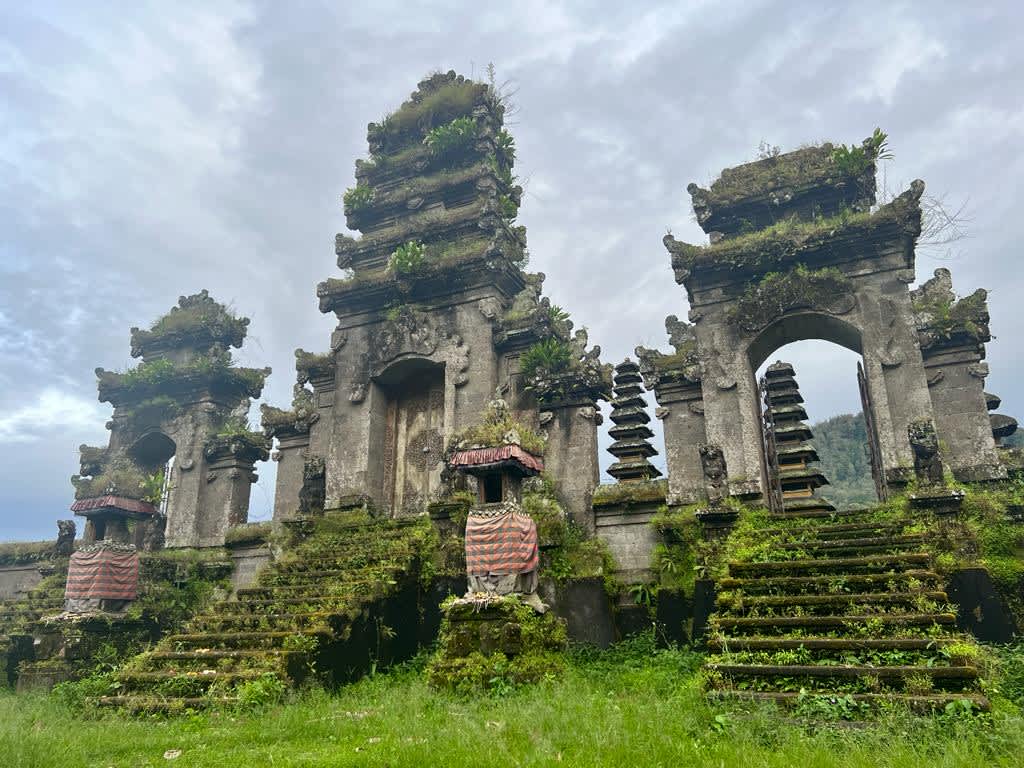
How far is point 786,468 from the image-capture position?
1361 cm

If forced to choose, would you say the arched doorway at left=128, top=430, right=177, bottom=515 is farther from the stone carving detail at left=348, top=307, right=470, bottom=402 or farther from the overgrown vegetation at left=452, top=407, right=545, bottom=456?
the overgrown vegetation at left=452, top=407, right=545, bottom=456

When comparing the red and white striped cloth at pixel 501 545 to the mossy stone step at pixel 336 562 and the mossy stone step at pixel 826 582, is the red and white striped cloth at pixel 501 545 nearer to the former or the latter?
the mossy stone step at pixel 336 562

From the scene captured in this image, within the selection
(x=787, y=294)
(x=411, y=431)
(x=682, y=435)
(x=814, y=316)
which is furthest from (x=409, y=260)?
(x=814, y=316)

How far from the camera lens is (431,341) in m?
16.7

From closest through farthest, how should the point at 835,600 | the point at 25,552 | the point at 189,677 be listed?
1. the point at 835,600
2. the point at 189,677
3. the point at 25,552

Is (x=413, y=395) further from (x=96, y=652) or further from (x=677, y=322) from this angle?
(x=96, y=652)

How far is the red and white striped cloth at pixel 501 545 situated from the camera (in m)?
10.6

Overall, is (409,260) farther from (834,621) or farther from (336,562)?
(834,621)


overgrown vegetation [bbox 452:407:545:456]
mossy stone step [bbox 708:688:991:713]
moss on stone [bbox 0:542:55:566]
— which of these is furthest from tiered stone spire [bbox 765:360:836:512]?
moss on stone [bbox 0:542:55:566]

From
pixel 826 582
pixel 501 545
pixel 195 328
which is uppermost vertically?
pixel 195 328

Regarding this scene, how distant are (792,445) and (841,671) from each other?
7.44m

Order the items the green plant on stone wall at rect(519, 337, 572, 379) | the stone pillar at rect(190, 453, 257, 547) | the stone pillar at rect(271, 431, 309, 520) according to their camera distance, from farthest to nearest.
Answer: the stone pillar at rect(190, 453, 257, 547)
the stone pillar at rect(271, 431, 309, 520)
the green plant on stone wall at rect(519, 337, 572, 379)

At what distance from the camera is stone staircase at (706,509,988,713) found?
6684 mm

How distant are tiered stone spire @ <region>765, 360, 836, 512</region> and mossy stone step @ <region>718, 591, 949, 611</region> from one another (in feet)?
14.3
